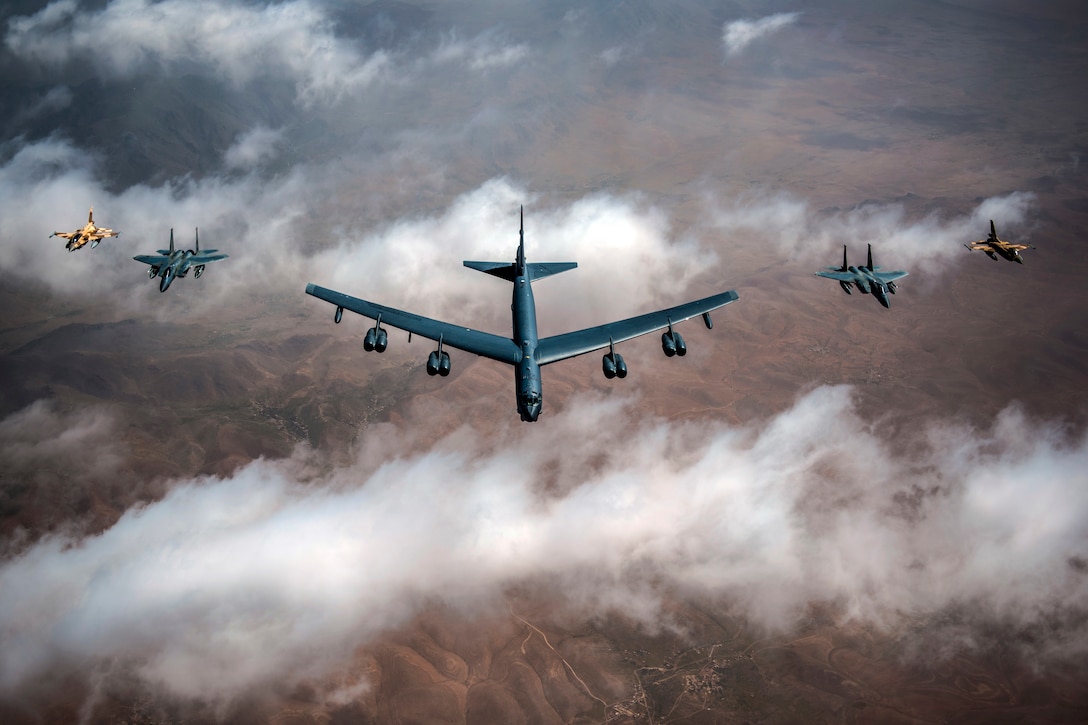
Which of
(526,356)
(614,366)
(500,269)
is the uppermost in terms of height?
(500,269)

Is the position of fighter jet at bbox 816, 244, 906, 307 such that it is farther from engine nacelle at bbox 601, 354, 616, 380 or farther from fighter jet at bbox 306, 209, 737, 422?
engine nacelle at bbox 601, 354, 616, 380

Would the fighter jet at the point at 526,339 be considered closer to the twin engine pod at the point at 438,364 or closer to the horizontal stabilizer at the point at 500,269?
the twin engine pod at the point at 438,364

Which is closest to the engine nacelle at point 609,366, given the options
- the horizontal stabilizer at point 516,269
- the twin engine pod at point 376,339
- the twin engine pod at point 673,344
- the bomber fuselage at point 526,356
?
the twin engine pod at point 673,344

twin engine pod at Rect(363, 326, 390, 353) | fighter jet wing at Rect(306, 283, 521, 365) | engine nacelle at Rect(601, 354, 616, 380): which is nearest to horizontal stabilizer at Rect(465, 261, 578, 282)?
fighter jet wing at Rect(306, 283, 521, 365)

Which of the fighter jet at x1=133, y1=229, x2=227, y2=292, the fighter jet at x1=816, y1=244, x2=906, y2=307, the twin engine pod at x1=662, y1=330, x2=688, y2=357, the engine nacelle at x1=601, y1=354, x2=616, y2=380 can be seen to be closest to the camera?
the fighter jet at x1=816, y1=244, x2=906, y2=307

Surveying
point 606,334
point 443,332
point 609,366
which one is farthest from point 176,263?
point 609,366

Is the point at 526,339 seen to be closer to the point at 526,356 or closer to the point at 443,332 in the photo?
the point at 526,356

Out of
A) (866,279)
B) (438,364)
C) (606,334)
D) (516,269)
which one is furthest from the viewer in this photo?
(516,269)

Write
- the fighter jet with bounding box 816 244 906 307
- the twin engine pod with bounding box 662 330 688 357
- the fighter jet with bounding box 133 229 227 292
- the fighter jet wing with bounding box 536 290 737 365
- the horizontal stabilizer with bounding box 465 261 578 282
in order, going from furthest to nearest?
1. the horizontal stabilizer with bounding box 465 261 578 282
2. the fighter jet with bounding box 133 229 227 292
3. the twin engine pod with bounding box 662 330 688 357
4. the fighter jet wing with bounding box 536 290 737 365
5. the fighter jet with bounding box 816 244 906 307
